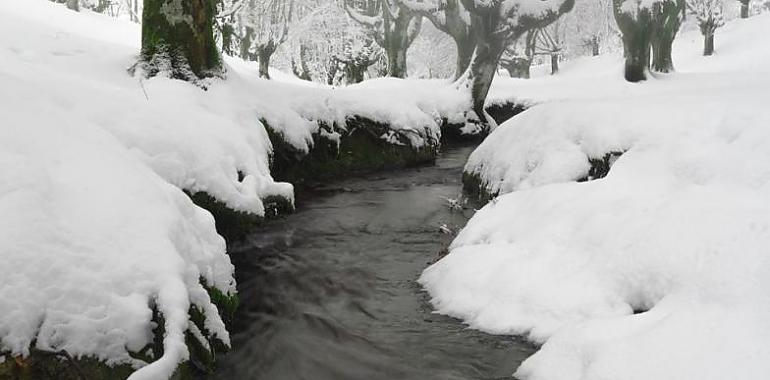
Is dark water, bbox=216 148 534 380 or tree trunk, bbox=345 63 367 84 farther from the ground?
tree trunk, bbox=345 63 367 84

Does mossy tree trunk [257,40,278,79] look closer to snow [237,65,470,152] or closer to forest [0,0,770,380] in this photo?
snow [237,65,470,152]

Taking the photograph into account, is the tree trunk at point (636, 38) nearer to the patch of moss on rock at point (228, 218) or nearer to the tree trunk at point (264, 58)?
the tree trunk at point (264, 58)

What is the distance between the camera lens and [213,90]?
7.30m

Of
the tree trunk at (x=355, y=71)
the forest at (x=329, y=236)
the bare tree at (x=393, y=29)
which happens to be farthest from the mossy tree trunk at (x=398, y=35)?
the forest at (x=329, y=236)

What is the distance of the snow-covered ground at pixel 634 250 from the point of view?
279cm

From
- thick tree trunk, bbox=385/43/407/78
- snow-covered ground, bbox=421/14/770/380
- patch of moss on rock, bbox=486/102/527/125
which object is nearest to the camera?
snow-covered ground, bbox=421/14/770/380

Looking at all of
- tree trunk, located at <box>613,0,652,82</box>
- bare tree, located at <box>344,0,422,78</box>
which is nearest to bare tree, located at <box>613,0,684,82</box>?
tree trunk, located at <box>613,0,652,82</box>

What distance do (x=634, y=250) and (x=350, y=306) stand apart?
2.20 meters

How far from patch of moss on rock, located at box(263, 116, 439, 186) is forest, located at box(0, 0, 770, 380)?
0.09 meters

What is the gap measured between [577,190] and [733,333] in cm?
223

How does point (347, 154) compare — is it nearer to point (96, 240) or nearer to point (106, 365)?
point (96, 240)

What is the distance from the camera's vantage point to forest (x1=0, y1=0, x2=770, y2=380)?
2561mm

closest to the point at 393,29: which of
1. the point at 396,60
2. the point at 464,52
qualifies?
the point at 396,60

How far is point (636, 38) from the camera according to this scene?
1619cm
